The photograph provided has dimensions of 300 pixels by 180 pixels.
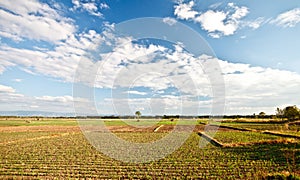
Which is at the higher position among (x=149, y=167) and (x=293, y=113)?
(x=293, y=113)

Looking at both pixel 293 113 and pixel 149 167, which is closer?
pixel 149 167

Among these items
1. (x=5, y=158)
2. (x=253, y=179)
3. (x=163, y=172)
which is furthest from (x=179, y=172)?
(x=5, y=158)

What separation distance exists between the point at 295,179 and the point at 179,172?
16.9 ft

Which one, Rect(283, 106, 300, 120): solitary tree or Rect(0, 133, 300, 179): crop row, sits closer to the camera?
Rect(0, 133, 300, 179): crop row

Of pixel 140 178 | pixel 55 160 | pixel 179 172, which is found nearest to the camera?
pixel 140 178

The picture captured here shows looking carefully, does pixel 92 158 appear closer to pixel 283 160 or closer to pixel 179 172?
pixel 179 172

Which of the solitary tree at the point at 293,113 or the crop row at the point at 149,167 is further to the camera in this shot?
the solitary tree at the point at 293,113

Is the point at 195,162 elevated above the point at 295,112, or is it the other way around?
the point at 295,112

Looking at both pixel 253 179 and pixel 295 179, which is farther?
pixel 253 179

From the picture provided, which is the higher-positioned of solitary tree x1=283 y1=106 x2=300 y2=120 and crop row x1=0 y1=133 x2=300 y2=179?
solitary tree x1=283 y1=106 x2=300 y2=120

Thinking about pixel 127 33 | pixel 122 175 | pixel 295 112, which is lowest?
pixel 122 175

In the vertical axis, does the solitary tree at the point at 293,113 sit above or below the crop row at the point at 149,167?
above

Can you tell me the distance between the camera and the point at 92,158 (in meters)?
16.2

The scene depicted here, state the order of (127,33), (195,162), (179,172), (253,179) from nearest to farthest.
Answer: (253,179) → (179,172) → (195,162) → (127,33)
